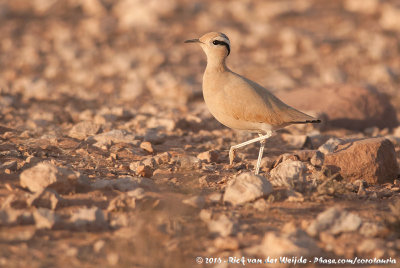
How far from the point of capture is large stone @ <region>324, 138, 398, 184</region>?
466 cm

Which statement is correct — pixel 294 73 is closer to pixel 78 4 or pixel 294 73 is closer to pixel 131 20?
pixel 131 20

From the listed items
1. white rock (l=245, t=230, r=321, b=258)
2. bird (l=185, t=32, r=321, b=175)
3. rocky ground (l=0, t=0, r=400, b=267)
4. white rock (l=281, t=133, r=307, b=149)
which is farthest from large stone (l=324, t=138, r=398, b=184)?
white rock (l=245, t=230, r=321, b=258)

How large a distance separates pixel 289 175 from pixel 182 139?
2.09 metres

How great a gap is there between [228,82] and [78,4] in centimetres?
858

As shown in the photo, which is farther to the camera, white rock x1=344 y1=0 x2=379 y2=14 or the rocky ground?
white rock x1=344 y1=0 x2=379 y2=14

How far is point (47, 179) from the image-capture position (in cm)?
383

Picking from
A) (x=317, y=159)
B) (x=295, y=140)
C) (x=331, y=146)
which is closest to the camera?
(x=317, y=159)

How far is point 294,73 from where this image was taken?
33.2 ft

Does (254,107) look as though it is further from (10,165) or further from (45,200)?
(10,165)

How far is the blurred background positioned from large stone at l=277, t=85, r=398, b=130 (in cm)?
155

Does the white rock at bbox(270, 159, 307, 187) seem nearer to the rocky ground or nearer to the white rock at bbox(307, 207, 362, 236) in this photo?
the rocky ground

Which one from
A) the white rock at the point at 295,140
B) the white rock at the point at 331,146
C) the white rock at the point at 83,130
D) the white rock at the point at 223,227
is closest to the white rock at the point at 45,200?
the white rock at the point at 223,227

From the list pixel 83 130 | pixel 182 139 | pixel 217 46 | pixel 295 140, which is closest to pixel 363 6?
pixel 295 140

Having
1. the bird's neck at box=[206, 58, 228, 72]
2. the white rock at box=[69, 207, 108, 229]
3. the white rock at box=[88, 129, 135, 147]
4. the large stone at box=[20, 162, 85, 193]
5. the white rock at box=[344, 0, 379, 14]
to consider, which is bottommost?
the white rock at box=[69, 207, 108, 229]
